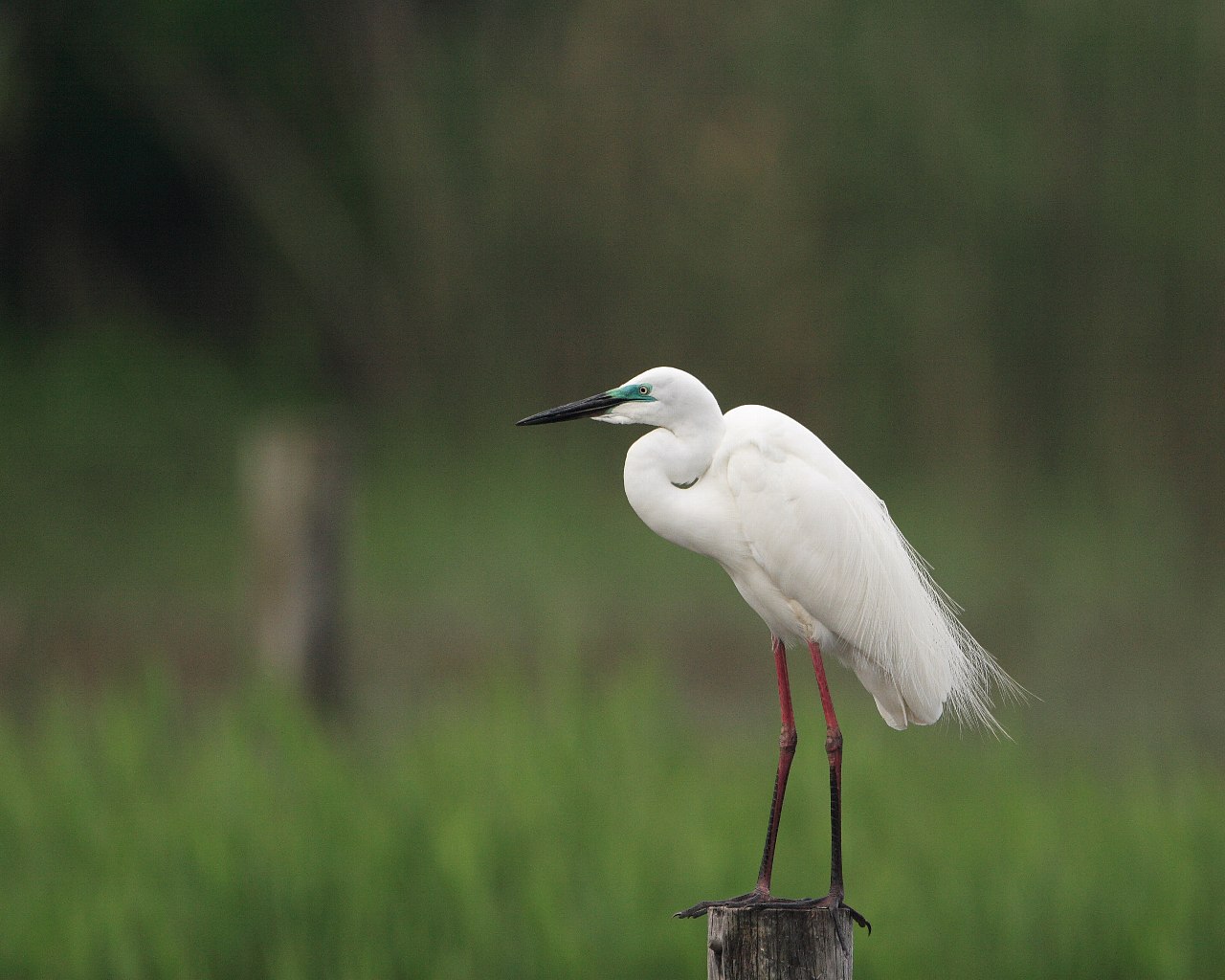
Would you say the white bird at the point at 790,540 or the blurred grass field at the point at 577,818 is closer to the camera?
the white bird at the point at 790,540

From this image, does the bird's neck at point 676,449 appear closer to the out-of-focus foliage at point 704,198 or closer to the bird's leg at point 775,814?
the bird's leg at point 775,814

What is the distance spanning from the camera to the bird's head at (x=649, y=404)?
1431 millimetres

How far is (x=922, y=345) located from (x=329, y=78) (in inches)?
202

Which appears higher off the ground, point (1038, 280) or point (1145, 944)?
point (1038, 280)

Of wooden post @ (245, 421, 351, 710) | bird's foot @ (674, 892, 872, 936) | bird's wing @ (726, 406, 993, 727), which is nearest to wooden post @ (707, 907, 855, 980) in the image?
bird's foot @ (674, 892, 872, 936)

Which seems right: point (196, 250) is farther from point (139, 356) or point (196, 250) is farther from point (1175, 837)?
point (1175, 837)

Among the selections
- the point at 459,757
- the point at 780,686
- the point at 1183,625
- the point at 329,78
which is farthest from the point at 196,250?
the point at 780,686

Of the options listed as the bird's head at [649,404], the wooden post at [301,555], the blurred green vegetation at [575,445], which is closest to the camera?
the bird's head at [649,404]

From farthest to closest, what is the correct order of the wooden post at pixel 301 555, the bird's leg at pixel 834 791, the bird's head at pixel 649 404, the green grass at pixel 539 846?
the wooden post at pixel 301 555, the green grass at pixel 539 846, the bird's leg at pixel 834 791, the bird's head at pixel 649 404

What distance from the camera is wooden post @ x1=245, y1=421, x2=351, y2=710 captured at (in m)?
3.76

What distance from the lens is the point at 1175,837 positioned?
2.92 metres

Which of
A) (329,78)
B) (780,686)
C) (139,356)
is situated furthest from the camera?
(329,78)

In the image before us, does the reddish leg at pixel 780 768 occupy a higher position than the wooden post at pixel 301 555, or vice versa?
the wooden post at pixel 301 555

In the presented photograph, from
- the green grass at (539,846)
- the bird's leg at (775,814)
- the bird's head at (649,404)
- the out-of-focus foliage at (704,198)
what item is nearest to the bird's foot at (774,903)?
the bird's leg at (775,814)
